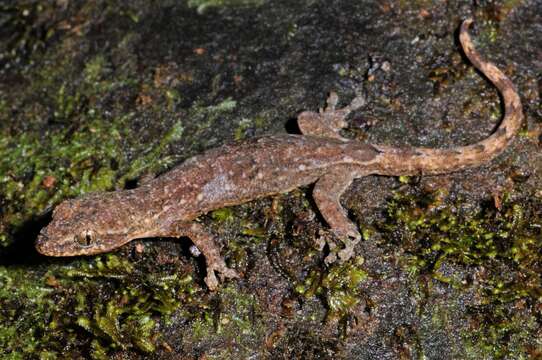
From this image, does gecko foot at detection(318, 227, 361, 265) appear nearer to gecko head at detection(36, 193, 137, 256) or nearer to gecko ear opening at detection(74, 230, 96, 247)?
gecko head at detection(36, 193, 137, 256)

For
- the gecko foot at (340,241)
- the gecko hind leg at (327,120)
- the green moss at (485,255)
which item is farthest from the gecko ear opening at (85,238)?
the green moss at (485,255)

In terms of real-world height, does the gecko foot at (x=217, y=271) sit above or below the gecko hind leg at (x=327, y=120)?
below

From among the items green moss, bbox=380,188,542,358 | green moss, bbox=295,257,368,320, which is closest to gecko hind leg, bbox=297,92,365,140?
green moss, bbox=380,188,542,358

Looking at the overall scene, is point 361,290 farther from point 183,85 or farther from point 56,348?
point 183,85

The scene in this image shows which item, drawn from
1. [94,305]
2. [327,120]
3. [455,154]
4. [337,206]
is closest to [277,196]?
[337,206]

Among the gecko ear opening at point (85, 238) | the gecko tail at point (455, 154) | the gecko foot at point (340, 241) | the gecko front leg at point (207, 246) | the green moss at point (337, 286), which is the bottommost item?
the green moss at point (337, 286)

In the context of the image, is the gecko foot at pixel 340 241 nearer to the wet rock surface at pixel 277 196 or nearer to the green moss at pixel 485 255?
the wet rock surface at pixel 277 196

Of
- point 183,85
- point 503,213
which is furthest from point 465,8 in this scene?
point 183,85
